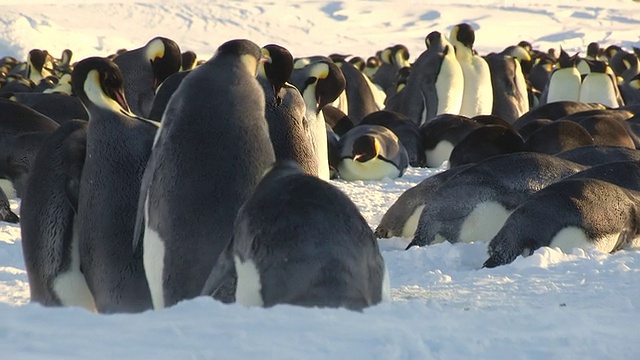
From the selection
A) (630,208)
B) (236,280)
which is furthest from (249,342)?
(630,208)

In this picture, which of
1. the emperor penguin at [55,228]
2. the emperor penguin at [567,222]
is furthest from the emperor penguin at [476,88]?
the emperor penguin at [55,228]

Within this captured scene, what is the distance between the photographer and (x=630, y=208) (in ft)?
18.3

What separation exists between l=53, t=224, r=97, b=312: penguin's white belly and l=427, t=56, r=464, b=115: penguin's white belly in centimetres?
1007

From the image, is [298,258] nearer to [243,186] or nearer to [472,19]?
[243,186]

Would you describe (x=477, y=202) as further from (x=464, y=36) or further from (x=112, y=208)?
(x=464, y=36)

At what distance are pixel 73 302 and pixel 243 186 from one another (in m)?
0.94

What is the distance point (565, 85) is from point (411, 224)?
411 inches

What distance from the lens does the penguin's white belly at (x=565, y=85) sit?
16438 mm

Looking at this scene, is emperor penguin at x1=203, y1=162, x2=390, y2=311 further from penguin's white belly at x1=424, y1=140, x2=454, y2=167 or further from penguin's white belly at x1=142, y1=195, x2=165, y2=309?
penguin's white belly at x1=424, y1=140, x2=454, y2=167

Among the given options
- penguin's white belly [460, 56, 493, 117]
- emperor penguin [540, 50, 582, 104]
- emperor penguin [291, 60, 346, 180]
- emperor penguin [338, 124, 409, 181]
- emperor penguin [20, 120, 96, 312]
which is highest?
emperor penguin [20, 120, 96, 312]

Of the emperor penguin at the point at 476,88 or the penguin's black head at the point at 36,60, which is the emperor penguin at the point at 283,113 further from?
the penguin's black head at the point at 36,60

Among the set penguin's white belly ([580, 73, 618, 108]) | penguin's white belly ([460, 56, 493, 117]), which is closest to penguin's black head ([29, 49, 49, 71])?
penguin's white belly ([460, 56, 493, 117])

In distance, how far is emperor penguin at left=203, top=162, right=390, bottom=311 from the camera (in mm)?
3107

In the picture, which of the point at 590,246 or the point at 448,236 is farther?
the point at 448,236
